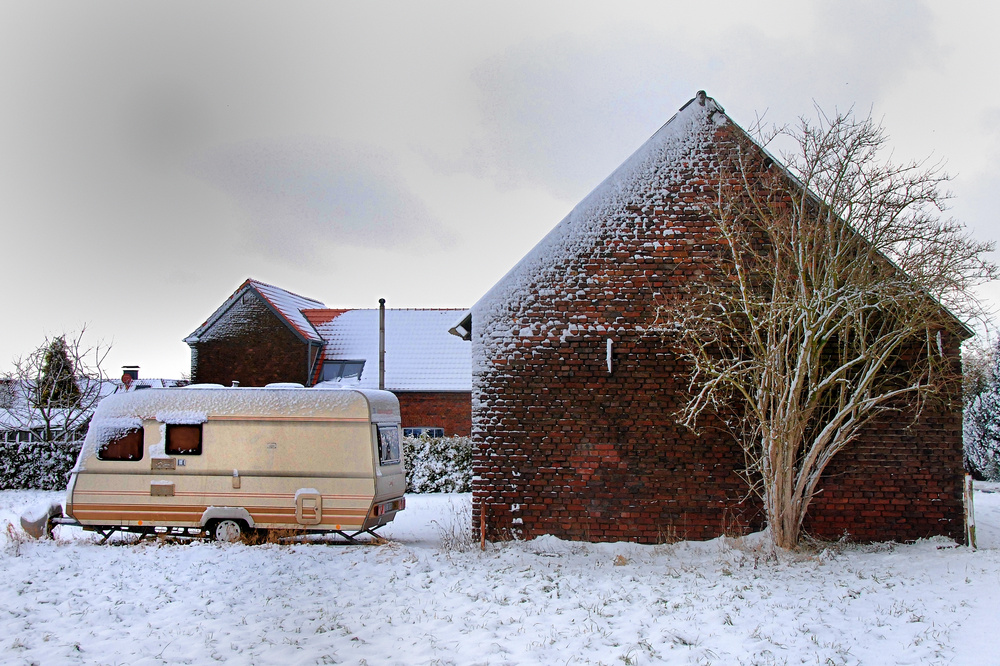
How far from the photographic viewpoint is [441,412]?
28375 mm

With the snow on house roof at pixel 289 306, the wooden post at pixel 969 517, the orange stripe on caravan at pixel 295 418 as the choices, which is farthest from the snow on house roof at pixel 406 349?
the wooden post at pixel 969 517

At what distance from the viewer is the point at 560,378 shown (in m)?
12.1

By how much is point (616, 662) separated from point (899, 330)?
660 centimetres

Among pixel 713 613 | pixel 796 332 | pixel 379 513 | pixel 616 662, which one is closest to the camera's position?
pixel 616 662

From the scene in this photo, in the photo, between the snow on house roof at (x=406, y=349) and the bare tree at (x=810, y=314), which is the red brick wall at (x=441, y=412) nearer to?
the snow on house roof at (x=406, y=349)

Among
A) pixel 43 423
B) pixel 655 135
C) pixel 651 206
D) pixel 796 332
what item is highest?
pixel 655 135

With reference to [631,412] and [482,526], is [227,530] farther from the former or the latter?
[631,412]

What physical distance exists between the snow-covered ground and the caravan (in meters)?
0.97

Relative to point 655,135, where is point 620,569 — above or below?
below

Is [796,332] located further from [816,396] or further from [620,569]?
[620,569]

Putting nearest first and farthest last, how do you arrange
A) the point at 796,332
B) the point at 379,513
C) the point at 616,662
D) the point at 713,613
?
the point at 616,662, the point at 713,613, the point at 796,332, the point at 379,513

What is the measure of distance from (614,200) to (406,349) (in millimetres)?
19000

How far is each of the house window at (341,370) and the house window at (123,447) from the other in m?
15.6

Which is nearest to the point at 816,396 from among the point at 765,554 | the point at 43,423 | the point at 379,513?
the point at 765,554
